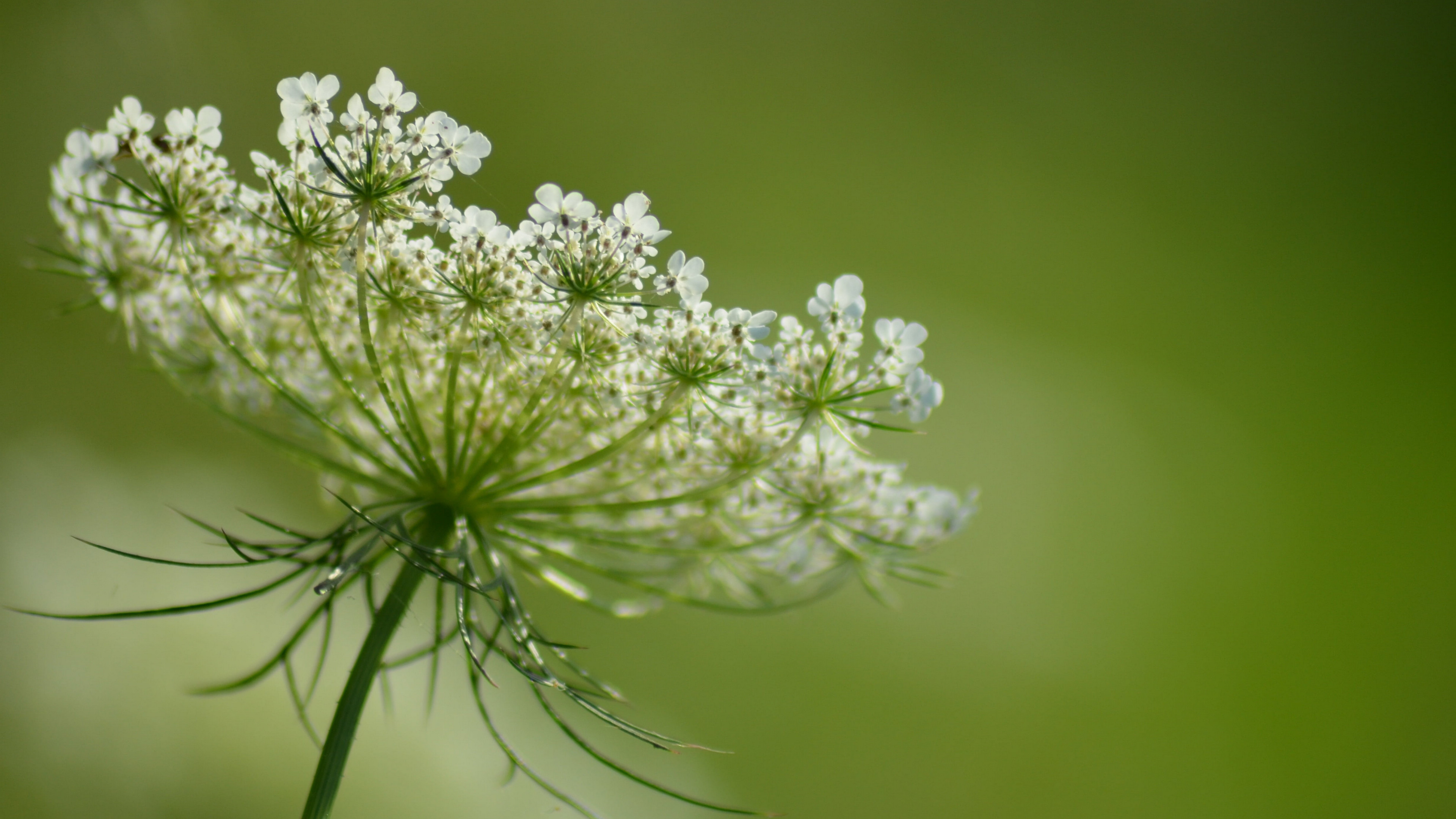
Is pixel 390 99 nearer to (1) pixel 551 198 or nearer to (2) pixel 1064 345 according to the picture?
(1) pixel 551 198

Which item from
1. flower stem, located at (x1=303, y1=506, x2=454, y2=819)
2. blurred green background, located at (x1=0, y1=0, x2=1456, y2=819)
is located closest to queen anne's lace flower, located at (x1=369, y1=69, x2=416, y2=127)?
flower stem, located at (x1=303, y1=506, x2=454, y2=819)

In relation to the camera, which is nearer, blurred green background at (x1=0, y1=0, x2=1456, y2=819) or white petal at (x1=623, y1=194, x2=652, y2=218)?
white petal at (x1=623, y1=194, x2=652, y2=218)

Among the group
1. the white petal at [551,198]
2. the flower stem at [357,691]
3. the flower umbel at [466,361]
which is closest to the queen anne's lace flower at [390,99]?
the flower umbel at [466,361]

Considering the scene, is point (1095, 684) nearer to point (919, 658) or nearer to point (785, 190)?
point (919, 658)

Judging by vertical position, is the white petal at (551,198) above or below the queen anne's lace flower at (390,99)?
below

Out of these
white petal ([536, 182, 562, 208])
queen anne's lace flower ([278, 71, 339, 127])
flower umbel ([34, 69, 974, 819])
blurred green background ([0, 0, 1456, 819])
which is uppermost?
blurred green background ([0, 0, 1456, 819])

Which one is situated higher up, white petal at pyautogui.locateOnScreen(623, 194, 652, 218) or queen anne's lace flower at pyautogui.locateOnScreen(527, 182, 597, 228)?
white petal at pyautogui.locateOnScreen(623, 194, 652, 218)

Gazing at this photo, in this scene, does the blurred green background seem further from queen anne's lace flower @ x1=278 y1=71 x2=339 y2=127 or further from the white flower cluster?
queen anne's lace flower @ x1=278 y1=71 x2=339 y2=127

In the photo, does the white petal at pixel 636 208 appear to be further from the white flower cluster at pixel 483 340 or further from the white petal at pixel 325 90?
the white petal at pixel 325 90
